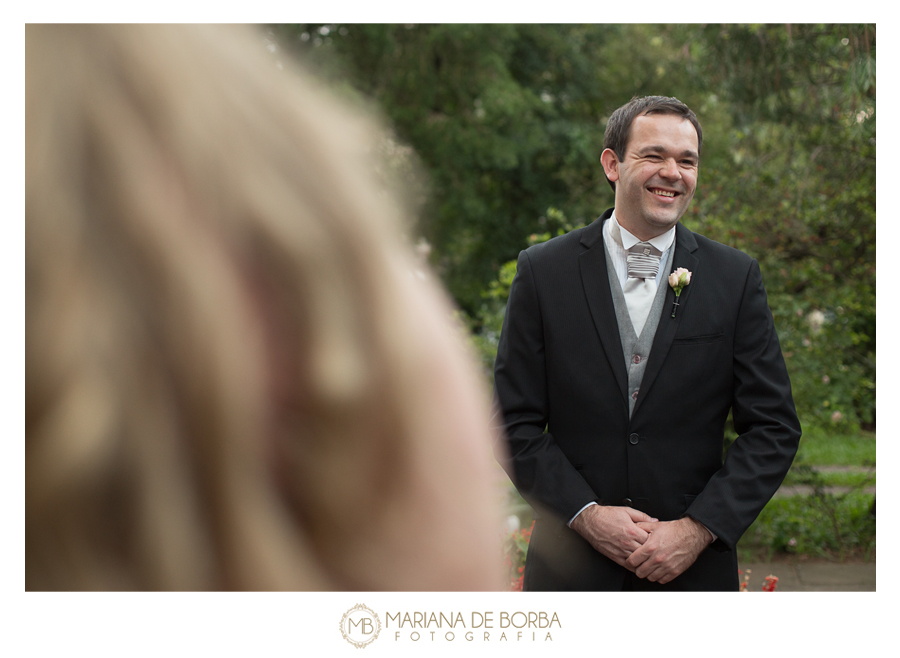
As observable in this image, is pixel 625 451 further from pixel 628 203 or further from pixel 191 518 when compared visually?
pixel 191 518

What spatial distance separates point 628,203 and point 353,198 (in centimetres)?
171

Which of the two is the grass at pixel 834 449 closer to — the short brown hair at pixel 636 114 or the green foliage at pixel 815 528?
the green foliage at pixel 815 528

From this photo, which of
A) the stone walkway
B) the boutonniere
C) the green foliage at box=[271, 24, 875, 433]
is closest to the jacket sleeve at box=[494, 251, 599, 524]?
the boutonniere

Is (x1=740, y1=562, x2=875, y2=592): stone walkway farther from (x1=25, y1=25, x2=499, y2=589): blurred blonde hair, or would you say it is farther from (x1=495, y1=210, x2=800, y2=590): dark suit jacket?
(x1=25, y1=25, x2=499, y2=589): blurred blonde hair

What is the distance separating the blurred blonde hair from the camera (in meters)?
0.65

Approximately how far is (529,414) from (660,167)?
0.79m

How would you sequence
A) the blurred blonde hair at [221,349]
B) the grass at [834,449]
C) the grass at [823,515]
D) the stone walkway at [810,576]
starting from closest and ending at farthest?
the blurred blonde hair at [221,349] < the stone walkway at [810,576] < the grass at [834,449] < the grass at [823,515]

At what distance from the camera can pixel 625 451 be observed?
84.6 inches

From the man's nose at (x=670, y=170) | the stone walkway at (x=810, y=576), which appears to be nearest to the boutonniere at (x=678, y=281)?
the man's nose at (x=670, y=170)

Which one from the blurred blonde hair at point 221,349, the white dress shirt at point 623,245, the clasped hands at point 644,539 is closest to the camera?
the blurred blonde hair at point 221,349

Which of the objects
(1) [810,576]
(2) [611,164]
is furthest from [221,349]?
(1) [810,576]

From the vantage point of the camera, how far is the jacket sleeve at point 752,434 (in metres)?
2.05

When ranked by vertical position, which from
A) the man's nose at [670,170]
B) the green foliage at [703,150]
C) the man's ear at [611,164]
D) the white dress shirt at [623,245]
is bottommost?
the white dress shirt at [623,245]
